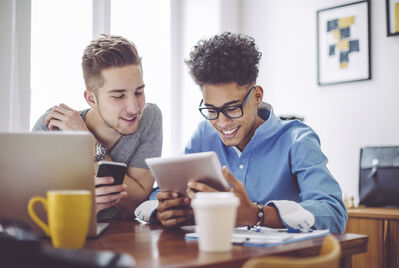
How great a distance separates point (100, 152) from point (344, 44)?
6.48ft

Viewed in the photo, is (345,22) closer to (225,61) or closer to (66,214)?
(225,61)

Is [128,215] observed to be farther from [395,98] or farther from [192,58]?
[395,98]

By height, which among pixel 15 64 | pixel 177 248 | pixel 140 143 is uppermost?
pixel 15 64

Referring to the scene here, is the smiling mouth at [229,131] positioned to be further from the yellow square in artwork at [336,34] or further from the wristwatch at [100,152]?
the yellow square in artwork at [336,34]

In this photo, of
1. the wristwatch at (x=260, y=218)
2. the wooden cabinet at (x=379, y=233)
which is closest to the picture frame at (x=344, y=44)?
the wooden cabinet at (x=379, y=233)

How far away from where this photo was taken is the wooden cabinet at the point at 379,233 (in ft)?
7.75

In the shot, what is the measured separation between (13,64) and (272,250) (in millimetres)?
1861

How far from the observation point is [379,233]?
2.40 m

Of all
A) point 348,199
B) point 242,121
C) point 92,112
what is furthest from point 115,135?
point 348,199

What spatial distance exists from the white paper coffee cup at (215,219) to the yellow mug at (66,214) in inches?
9.7

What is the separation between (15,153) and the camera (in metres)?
1.03

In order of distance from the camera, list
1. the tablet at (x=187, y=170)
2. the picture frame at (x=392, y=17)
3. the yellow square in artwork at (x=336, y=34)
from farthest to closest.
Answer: the yellow square in artwork at (x=336, y=34) < the picture frame at (x=392, y=17) < the tablet at (x=187, y=170)

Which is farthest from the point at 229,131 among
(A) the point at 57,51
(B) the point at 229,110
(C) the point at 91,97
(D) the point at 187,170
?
(A) the point at 57,51

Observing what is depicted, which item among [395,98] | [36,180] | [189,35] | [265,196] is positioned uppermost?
[189,35]
